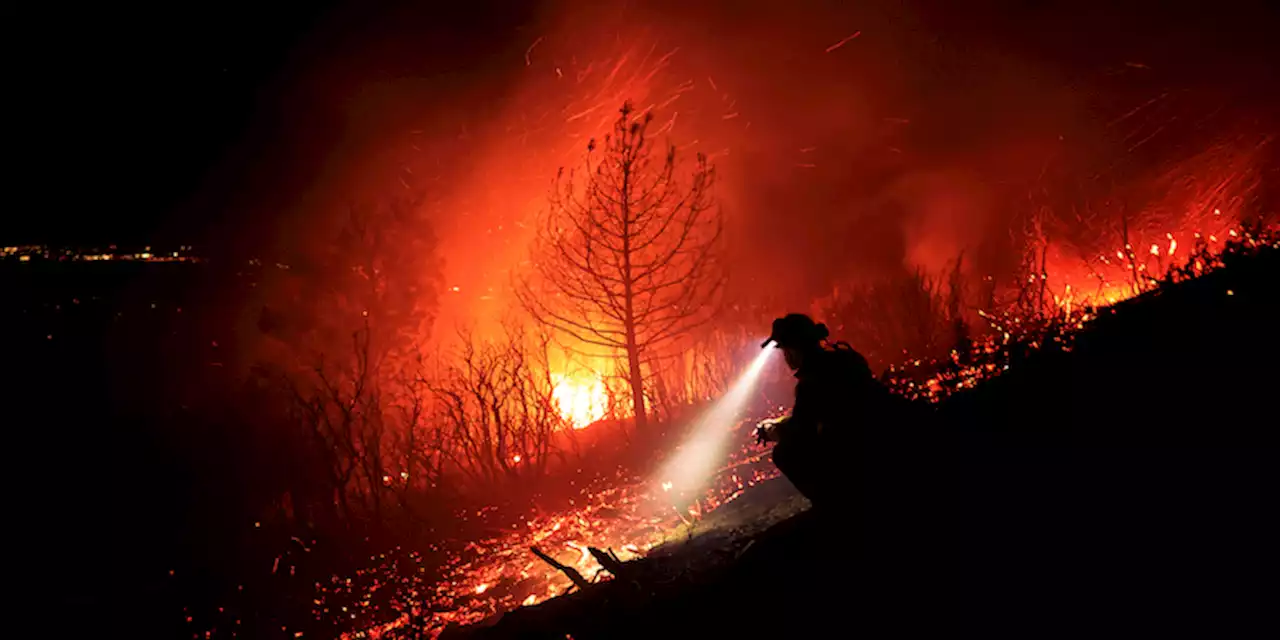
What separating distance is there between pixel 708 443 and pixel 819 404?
8.46 m

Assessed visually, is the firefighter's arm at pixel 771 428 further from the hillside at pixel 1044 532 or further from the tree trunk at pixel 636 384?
the tree trunk at pixel 636 384

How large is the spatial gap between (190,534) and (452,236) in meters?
12.0

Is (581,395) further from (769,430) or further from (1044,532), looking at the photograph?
(1044,532)

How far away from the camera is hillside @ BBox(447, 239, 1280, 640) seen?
3420 mm

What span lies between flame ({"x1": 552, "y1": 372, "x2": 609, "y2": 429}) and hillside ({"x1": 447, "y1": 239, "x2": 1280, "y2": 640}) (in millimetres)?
10582

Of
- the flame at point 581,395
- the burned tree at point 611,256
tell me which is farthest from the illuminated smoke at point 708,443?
the flame at point 581,395

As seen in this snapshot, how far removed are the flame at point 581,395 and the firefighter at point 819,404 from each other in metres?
11.1

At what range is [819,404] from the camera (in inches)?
168

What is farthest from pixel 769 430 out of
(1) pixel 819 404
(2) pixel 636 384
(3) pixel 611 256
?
(3) pixel 611 256

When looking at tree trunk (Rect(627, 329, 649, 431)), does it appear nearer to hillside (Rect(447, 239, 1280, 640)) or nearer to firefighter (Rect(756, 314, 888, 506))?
hillside (Rect(447, 239, 1280, 640))

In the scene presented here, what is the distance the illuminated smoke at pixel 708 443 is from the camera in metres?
10.5

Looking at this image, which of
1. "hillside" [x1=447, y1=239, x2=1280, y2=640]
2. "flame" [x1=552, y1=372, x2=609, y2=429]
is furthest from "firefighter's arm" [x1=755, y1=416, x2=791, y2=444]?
"flame" [x1=552, y1=372, x2=609, y2=429]

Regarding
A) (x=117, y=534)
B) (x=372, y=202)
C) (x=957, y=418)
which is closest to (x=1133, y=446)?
(x=957, y=418)

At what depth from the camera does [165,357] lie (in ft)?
38.9
